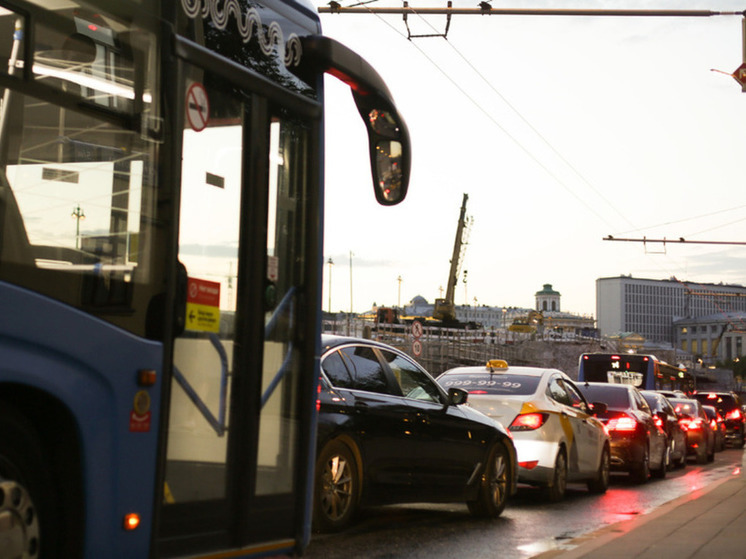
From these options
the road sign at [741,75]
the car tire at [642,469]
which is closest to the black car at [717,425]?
the car tire at [642,469]

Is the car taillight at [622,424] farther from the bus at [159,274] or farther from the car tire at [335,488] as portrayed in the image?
the bus at [159,274]

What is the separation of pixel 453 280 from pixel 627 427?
8720 cm

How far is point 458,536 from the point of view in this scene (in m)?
9.81

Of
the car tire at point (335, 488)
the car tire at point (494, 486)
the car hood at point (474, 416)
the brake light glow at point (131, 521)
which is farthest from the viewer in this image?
the car tire at point (494, 486)

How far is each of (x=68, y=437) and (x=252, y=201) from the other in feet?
5.46

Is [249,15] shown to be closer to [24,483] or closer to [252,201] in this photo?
[252,201]

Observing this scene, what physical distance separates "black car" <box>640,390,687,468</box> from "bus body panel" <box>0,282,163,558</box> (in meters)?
17.1

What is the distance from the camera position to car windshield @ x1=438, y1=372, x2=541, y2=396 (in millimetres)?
13664

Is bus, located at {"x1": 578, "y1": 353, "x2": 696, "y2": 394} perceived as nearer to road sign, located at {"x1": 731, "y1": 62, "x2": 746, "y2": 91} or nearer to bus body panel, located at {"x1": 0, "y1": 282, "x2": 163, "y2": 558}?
road sign, located at {"x1": 731, "y1": 62, "x2": 746, "y2": 91}

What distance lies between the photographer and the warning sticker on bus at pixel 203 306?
503 cm

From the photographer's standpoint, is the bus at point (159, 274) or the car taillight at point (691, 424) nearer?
the bus at point (159, 274)

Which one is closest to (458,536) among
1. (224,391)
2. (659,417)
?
(224,391)

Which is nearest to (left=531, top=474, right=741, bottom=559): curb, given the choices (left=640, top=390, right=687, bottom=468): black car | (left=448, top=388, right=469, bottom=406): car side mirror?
(left=448, top=388, right=469, bottom=406): car side mirror

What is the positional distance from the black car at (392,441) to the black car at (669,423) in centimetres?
1029
